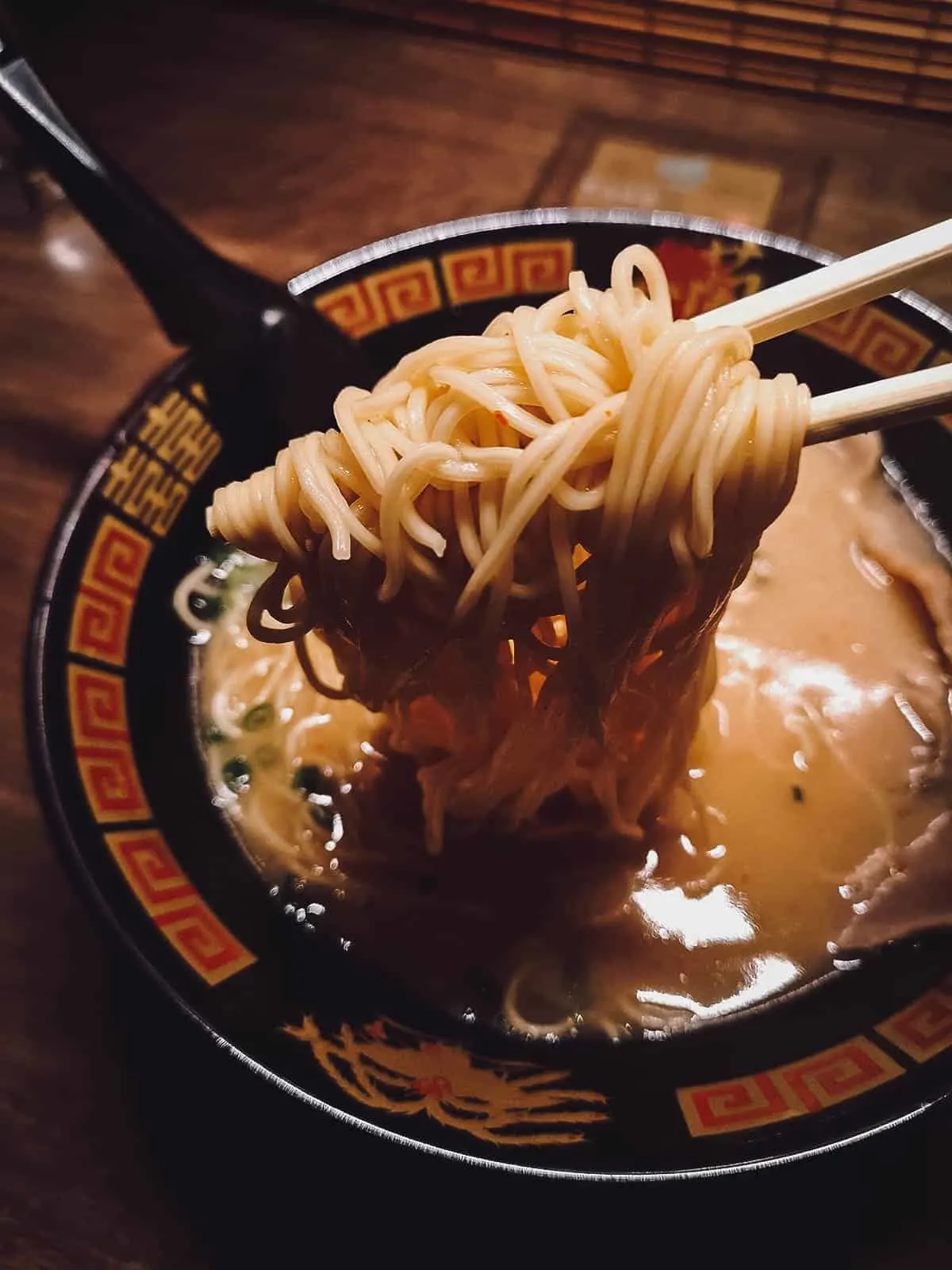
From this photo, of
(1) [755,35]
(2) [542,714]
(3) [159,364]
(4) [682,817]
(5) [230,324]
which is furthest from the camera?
(1) [755,35]

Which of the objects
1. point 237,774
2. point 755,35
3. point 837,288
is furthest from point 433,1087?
point 755,35

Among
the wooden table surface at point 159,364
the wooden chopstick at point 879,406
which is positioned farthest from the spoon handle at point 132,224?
the wooden chopstick at point 879,406

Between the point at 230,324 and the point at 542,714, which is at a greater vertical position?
the point at 230,324

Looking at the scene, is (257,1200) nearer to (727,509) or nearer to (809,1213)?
(809,1213)

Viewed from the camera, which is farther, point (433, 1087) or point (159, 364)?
point (159, 364)

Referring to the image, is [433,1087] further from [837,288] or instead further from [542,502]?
[837,288]

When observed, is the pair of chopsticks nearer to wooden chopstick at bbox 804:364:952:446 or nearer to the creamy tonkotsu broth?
wooden chopstick at bbox 804:364:952:446
